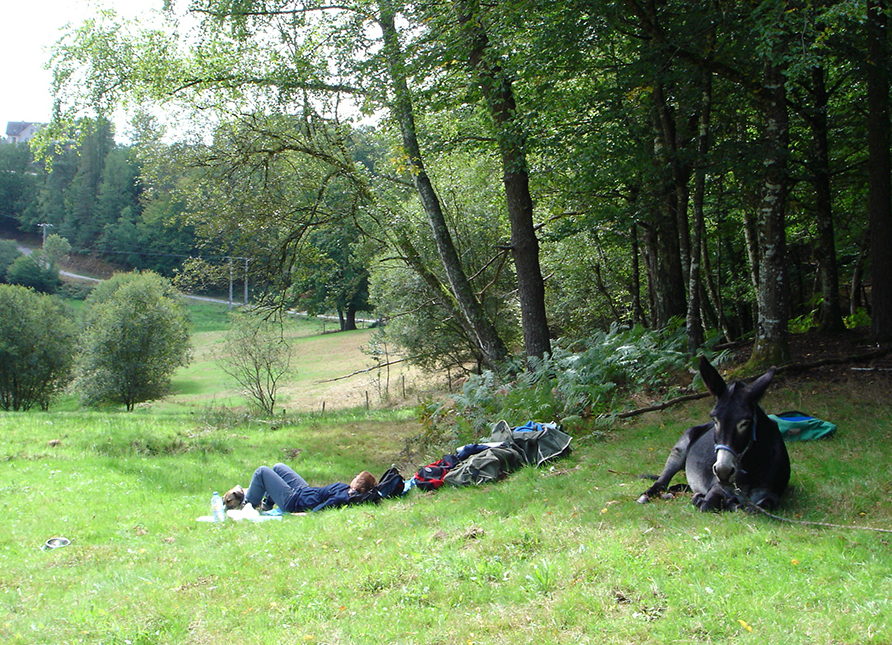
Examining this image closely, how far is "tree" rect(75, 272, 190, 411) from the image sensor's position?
115 feet

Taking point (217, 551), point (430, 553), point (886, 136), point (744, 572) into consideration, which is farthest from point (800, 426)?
point (217, 551)

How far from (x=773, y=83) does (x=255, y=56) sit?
11.5 metres

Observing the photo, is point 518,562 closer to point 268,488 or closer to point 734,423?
point 734,423

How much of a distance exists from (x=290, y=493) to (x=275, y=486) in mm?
282

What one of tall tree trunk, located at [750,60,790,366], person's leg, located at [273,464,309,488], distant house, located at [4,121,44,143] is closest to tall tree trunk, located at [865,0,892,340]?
tall tree trunk, located at [750,60,790,366]

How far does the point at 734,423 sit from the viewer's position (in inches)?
191

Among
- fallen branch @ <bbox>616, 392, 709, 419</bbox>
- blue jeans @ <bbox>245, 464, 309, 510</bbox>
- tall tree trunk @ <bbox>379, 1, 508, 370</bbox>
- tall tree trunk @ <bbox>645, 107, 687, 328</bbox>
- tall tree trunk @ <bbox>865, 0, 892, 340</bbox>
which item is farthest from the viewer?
tall tree trunk @ <bbox>379, 1, 508, 370</bbox>

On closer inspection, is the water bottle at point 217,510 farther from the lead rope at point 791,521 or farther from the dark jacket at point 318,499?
the lead rope at point 791,521

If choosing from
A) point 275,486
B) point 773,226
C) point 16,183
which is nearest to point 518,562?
point 275,486

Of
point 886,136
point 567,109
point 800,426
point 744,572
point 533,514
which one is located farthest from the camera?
point 567,109

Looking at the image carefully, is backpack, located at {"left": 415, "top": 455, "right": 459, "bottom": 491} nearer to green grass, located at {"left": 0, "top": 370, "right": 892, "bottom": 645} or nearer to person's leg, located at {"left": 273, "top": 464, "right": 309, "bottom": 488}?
green grass, located at {"left": 0, "top": 370, "right": 892, "bottom": 645}

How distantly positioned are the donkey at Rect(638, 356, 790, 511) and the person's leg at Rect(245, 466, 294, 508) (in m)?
5.52

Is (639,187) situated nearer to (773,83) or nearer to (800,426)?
(773,83)

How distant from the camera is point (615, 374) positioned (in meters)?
10.9
